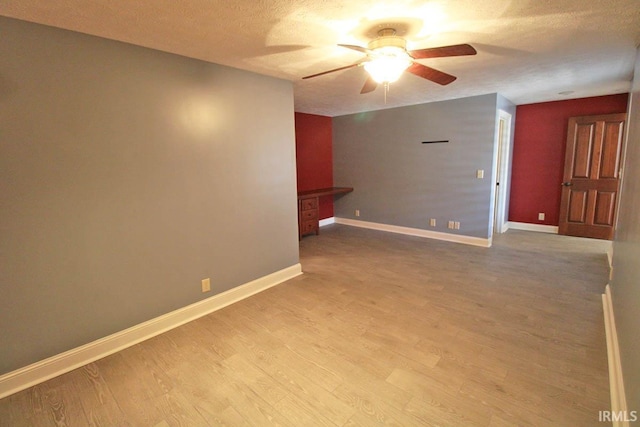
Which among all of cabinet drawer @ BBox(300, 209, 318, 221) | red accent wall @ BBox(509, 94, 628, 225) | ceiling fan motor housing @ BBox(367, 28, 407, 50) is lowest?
cabinet drawer @ BBox(300, 209, 318, 221)

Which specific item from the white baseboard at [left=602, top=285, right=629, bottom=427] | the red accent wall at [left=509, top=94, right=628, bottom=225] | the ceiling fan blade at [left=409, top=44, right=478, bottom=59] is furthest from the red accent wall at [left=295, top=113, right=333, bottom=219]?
the white baseboard at [left=602, top=285, right=629, bottom=427]

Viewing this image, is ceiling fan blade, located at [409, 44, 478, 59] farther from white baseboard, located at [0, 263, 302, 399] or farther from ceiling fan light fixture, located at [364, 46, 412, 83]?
white baseboard, located at [0, 263, 302, 399]

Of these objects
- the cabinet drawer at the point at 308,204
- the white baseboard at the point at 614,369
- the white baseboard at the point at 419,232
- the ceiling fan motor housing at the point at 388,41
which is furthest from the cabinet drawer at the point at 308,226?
the white baseboard at the point at 614,369

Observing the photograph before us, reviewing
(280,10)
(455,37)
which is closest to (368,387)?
(280,10)

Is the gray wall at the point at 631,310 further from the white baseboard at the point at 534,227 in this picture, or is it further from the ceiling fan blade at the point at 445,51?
the white baseboard at the point at 534,227

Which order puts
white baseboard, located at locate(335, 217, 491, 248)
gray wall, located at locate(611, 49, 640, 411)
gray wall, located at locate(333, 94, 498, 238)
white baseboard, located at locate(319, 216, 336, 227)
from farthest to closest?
white baseboard, located at locate(319, 216, 336, 227), white baseboard, located at locate(335, 217, 491, 248), gray wall, located at locate(333, 94, 498, 238), gray wall, located at locate(611, 49, 640, 411)

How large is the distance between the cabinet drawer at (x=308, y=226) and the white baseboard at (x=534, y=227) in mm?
3685

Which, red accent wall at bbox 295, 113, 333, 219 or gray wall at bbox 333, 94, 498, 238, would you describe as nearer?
gray wall at bbox 333, 94, 498, 238

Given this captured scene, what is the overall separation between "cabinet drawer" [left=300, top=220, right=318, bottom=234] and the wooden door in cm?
419

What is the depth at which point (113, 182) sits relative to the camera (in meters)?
2.21

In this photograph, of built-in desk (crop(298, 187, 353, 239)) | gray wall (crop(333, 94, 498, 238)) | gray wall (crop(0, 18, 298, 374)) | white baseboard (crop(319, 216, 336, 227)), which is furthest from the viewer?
white baseboard (crop(319, 216, 336, 227))

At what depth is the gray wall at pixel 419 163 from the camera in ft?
15.0

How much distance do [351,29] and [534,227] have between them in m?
5.26

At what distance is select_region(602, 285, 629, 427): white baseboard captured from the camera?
1.64m
